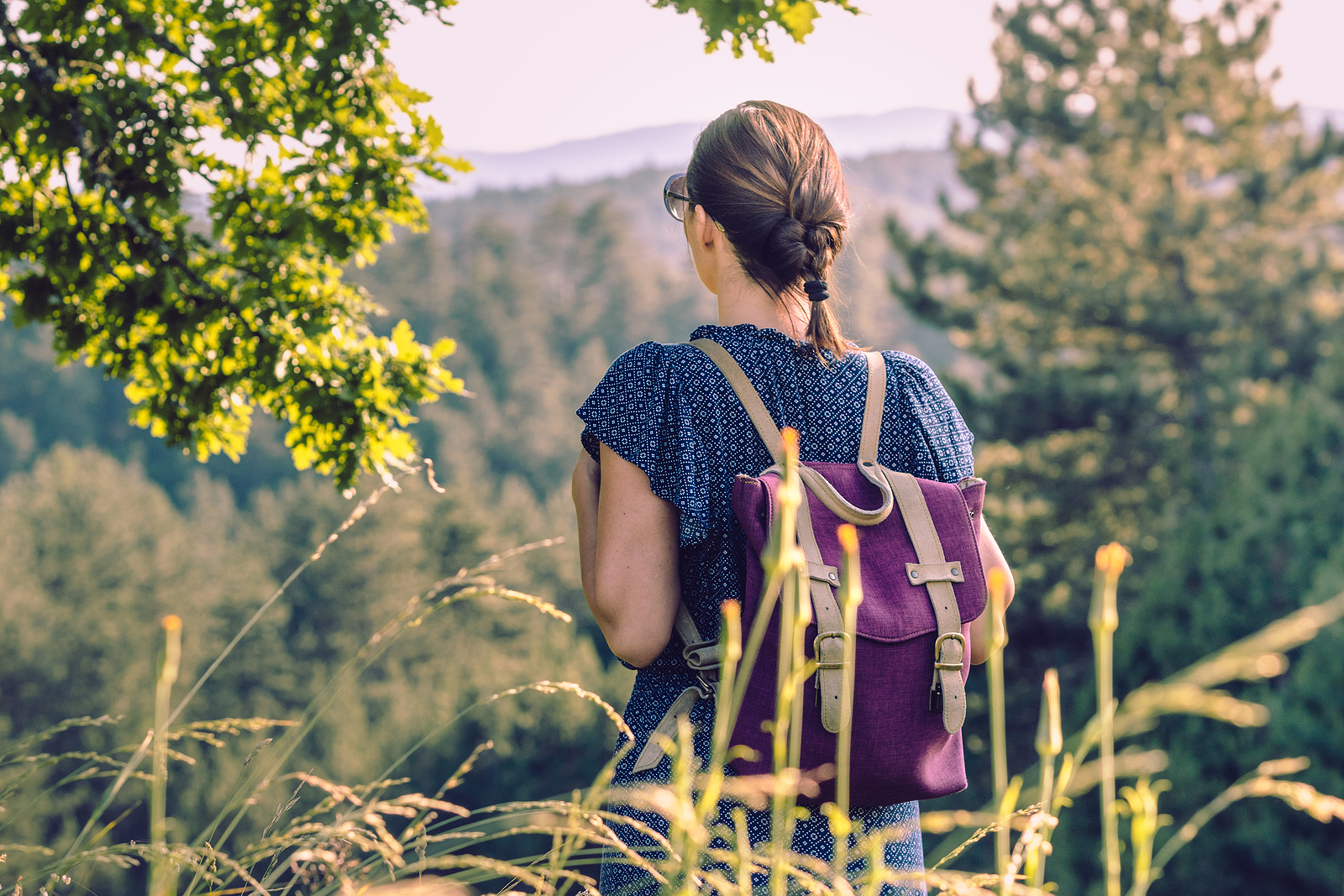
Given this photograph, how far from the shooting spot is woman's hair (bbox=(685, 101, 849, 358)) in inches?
62.0

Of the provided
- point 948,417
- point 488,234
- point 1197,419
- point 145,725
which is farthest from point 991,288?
point 488,234

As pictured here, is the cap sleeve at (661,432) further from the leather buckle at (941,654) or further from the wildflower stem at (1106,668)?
the wildflower stem at (1106,668)

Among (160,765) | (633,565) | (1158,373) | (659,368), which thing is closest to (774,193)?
(659,368)

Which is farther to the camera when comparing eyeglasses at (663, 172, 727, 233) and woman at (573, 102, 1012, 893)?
eyeglasses at (663, 172, 727, 233)

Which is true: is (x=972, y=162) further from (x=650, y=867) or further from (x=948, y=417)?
(x=650, y=867)

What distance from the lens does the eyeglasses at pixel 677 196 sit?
1.70m

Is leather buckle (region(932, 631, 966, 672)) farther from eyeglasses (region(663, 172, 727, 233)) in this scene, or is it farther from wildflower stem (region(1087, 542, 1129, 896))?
eyeglasses (region(663, 172, 727, 233))

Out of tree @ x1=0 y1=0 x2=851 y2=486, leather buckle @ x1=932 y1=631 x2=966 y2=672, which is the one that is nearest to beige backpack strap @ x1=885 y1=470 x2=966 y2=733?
leather buckle @ x1=932 y1=631 x2=966 y2=672

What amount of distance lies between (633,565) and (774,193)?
2.04ft

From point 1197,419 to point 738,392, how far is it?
15853 millimetres

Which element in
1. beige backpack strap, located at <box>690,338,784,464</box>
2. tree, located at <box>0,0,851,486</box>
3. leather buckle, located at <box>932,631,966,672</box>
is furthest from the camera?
tree, located at <box>0,0,851,486</box>

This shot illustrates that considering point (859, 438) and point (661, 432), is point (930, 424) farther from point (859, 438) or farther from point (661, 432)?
point (661, 432)

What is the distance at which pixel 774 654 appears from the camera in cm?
136

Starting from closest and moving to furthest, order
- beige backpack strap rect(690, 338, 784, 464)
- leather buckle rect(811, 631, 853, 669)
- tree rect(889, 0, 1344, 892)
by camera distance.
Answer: leather buckle rect(811, 631, 853, 669) < beige backpack strap rect(690, 338, 784, 464) < tree rect(889, 0, 1344, 892)
